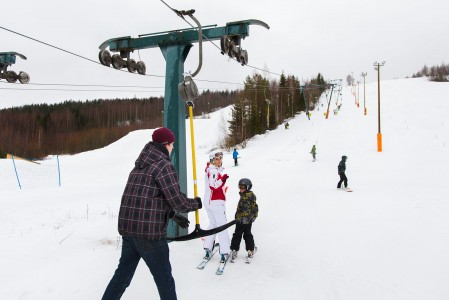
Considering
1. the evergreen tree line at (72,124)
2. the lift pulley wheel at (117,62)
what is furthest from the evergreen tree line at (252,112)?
the evergreen tree line at (72,124)

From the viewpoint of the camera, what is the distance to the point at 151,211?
292 centimetres

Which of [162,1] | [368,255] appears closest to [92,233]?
[162,1]

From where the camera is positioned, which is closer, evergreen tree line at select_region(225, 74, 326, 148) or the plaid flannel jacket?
the plaid flannel jacket

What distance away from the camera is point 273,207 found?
977 cm

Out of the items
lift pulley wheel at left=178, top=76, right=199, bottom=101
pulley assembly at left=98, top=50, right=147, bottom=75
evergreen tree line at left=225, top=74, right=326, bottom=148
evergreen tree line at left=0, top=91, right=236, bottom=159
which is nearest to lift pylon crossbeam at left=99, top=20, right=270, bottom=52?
pulley assembly at left=98, top=50, right=147, bottom=75

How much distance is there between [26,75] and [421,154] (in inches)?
863

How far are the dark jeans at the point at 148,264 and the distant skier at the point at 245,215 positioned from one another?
6.89 feet

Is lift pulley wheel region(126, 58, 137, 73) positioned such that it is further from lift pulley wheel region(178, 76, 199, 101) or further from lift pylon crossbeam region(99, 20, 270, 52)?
lift pulley wheel region(178, 76, 199, 101)

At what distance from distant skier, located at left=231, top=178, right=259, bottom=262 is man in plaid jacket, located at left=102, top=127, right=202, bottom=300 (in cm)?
214

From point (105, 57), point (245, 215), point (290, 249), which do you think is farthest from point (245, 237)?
point (105, 57)

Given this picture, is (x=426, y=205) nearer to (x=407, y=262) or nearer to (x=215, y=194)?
(x=407, y=262)

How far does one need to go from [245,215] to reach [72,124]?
93.5 metres

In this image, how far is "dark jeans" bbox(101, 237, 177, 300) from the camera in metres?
2.94

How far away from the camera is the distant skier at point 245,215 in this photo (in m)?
5.12
